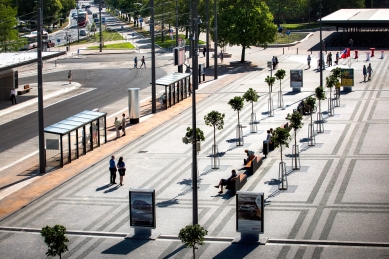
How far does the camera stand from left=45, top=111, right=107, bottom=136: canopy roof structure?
141 feet

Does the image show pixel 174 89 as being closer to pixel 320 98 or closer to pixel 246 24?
pixel 320 98

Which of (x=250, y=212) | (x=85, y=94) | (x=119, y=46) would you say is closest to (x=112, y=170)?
(x=250, y=212)

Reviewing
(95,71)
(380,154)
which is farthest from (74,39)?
(380,154)

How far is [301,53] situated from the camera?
3841 inches

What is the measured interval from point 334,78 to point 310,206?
2312 centimetres

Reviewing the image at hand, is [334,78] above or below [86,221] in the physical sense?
above

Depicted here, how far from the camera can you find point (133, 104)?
180 feet

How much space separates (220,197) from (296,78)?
3254 cm

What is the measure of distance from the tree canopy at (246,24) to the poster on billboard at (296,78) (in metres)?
20.7

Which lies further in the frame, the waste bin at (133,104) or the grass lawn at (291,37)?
the grass lawn at (291,37)

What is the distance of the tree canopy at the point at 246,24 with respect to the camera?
87.1 meters

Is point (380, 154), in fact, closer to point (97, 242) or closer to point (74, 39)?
point (97, 242)

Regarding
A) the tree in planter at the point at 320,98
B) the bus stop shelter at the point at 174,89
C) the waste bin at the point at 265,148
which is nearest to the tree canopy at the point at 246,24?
the bus stop shelter at the point at 174,89

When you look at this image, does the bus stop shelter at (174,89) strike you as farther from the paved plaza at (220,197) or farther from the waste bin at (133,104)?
the waste bin at (133,104)
